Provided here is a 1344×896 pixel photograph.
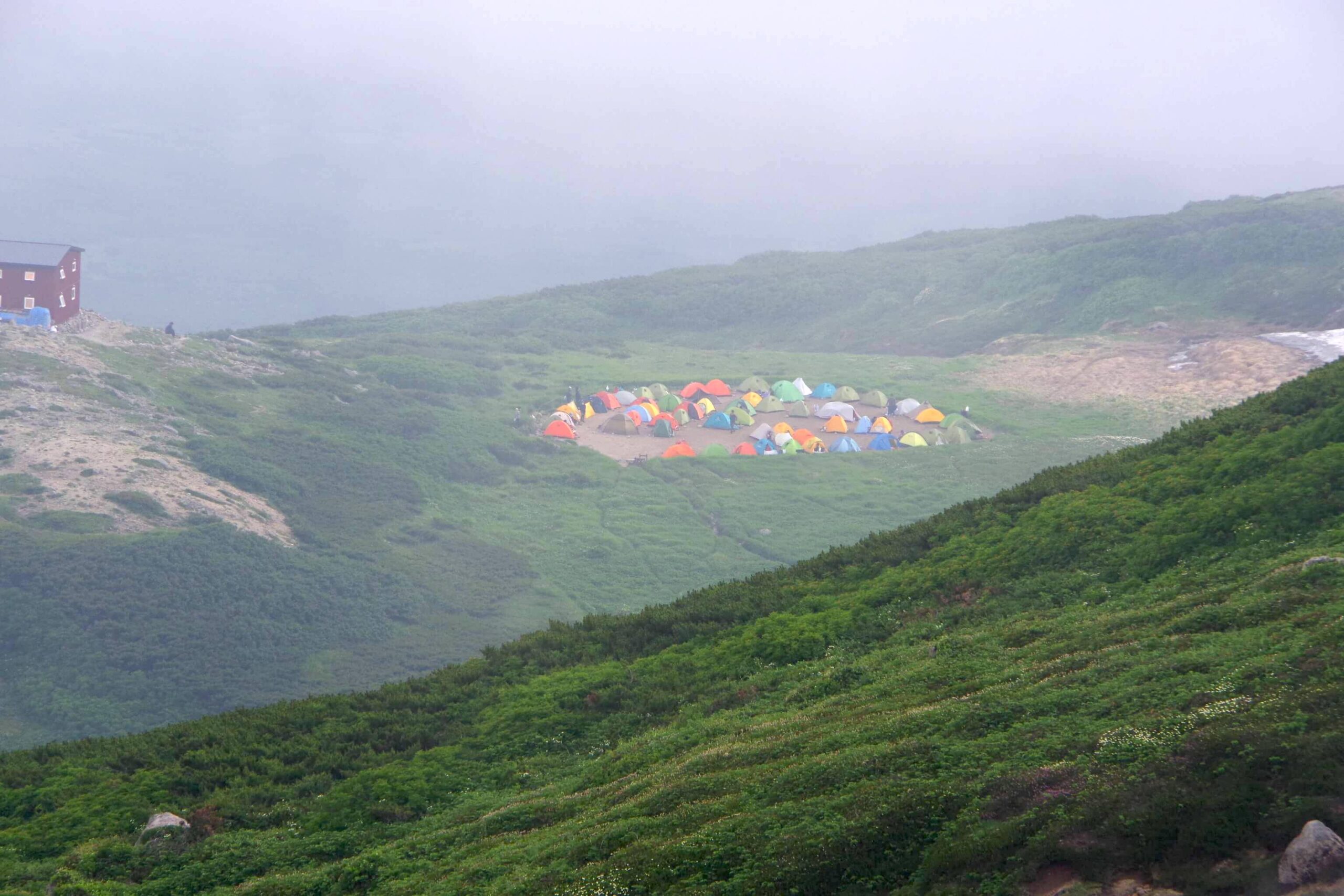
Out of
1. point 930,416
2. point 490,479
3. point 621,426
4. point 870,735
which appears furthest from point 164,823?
point 930,416

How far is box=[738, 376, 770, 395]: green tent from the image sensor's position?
60.0 m

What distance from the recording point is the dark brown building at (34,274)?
144 ft

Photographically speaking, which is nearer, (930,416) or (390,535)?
(390,535)

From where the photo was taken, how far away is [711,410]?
187ft

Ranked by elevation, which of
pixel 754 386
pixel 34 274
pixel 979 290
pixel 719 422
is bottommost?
pixel 719 422

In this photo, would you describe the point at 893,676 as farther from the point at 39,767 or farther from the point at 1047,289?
the point at 1047,289

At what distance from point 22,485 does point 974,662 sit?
1378 inches

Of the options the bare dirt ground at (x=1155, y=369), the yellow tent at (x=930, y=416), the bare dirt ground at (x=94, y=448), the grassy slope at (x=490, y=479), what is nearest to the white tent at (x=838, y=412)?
the yellow tent at (x=930, y=416)

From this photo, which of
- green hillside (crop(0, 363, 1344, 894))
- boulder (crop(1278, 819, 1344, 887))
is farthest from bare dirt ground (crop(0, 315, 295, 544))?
boulder (crop(1278, 819, 1344, 887))

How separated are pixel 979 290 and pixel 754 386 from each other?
28252 millimetres

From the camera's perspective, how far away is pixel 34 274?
145 feet

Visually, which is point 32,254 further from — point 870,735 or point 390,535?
point 870,735

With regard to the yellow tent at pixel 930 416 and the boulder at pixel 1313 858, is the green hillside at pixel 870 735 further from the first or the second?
the yellow tent at pixel 930 416

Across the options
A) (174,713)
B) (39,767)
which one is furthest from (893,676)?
(174,713)
